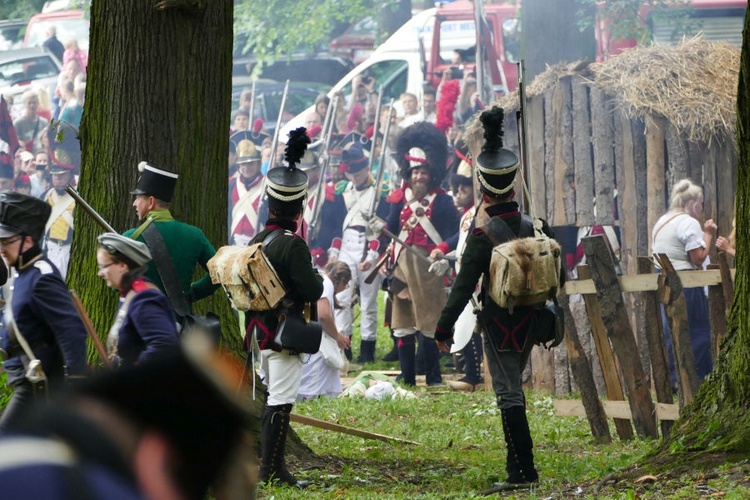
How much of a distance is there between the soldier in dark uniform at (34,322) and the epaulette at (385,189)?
11664 mm

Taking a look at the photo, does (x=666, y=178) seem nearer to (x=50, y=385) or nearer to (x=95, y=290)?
(x=95, y=290)

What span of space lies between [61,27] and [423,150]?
35.3 ft

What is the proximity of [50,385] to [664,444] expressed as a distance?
3.12 m

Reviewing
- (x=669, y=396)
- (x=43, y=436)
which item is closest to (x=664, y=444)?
(x=669, y=396)

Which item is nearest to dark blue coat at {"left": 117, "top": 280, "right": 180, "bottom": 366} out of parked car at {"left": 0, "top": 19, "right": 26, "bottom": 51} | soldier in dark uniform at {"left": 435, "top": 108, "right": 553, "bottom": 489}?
soldier in dark uniform at {"left": 435, "top": 108, "right": 553, "bottom": 489}

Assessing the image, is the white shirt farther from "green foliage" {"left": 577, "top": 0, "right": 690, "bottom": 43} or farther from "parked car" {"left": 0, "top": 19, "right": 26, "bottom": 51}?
"parked car" {"left": 0, "top": 19, "right": 26, "bottom": 51}

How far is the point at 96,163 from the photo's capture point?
286 inches

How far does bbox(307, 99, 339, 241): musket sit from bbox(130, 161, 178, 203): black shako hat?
10780mm

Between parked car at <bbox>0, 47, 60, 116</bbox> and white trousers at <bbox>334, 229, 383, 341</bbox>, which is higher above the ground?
parked car at <bbox>0, 47, 60, 116</bbox>

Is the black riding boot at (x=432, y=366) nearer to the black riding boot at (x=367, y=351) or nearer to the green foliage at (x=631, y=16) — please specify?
the black riding boot at (x=367, y=351)

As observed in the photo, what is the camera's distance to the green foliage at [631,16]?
58.6 ft

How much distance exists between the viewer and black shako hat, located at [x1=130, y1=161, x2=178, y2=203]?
6.80m

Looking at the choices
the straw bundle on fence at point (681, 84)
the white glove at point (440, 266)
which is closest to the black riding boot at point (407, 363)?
the white glove at point (440, 266)

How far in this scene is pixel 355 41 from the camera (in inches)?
892
